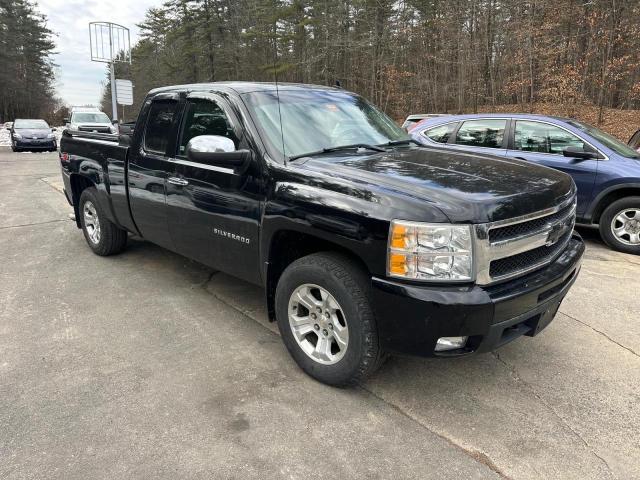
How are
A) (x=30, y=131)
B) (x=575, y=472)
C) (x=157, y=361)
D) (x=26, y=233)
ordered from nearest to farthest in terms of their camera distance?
(x=575, y=472) < (x=157, y=361) < (x=26, y=233) < (x=30, y=131)

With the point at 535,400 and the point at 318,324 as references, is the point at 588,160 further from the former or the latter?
the point at 318,324

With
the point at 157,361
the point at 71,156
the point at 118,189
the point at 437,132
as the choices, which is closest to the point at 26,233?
the point at 71,156

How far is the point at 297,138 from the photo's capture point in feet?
11.1

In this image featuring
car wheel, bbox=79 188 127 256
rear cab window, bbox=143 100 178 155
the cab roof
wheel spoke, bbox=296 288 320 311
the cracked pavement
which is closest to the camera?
the cracked pavement

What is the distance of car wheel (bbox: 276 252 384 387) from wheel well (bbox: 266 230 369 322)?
14cm

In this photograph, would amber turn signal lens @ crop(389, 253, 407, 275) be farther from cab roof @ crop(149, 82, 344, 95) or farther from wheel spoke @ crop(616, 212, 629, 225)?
wheel spoke @ crop(616, 212, 629, 225)

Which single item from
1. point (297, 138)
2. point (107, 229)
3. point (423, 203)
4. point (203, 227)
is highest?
point (297, 138)

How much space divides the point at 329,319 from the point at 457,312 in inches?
32.5

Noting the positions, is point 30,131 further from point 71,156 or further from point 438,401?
point 438,401

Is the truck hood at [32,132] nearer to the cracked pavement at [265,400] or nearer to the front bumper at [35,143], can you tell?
the front bumper at [35,143]

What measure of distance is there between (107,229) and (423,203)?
4.20 metres

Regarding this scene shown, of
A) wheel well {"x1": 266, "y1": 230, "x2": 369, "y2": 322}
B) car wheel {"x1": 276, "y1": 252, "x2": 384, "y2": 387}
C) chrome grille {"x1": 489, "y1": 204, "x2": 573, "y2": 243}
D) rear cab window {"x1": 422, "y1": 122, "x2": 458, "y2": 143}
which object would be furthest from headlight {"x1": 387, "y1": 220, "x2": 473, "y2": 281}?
rear cab window {"x1": 422, "y1": 122, "x2": 458, "y2": 143}

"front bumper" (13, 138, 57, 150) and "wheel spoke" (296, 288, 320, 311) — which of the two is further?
"front bumper" (13, 138, 57, 150)

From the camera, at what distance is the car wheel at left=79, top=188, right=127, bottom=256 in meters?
5.43
